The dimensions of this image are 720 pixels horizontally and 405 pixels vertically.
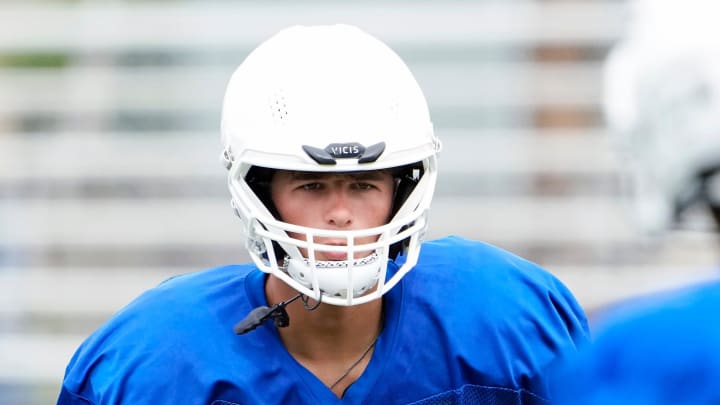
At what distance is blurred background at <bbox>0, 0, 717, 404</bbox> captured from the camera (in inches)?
210

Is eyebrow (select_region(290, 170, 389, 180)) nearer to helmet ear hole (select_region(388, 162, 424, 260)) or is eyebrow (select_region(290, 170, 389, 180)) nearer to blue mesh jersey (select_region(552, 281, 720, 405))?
helmet ear hole (select_region(388, 162, 424, 260))

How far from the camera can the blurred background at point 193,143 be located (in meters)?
5.34

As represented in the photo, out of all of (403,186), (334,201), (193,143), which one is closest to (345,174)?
(334,201)

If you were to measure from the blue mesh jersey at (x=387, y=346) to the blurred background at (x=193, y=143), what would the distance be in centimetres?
267

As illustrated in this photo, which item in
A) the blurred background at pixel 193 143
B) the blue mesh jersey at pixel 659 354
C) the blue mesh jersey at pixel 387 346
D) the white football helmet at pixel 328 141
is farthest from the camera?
the blurred background at pixel 193 143

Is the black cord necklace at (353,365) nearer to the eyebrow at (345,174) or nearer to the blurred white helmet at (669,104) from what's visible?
the eyebrow at (345,174)

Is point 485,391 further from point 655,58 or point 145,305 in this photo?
point 655,58

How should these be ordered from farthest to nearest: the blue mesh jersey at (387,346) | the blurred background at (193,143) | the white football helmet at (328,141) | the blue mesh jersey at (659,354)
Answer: the blurred background at (193,143) → the blue mesh jersey at (387,346) → the white football helmet at (328,141) → the blue mesh jersey at (659,354)

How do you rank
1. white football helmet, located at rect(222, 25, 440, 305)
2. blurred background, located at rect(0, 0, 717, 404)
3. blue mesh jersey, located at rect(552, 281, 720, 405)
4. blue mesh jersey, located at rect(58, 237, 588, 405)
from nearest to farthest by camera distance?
blue mesh jersey, located at rect(552, 281, 720, 405) < white football helmet, located at rect(222, 25, 440, 305) < blue mesh jersey, located at rect(58, 237, 588, 405) < blurred background, located at rect(0, 0, 717, 404)

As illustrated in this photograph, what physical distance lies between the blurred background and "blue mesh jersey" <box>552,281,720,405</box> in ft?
12.6

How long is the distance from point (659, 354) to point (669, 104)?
0.28 m

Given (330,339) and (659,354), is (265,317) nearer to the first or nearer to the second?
(330,339)

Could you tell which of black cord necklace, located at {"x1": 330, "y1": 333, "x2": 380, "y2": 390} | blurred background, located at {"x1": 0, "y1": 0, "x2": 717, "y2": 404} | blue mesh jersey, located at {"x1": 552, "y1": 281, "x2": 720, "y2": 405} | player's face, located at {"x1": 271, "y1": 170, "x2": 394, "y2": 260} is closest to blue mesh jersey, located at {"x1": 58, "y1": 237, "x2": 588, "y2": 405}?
black cord necklace, located at {"x1": 330, "y1": 333, "x2": 380, "y2": 390}

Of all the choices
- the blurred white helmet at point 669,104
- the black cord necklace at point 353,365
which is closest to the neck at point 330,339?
the black cord necklace at point 353,365
